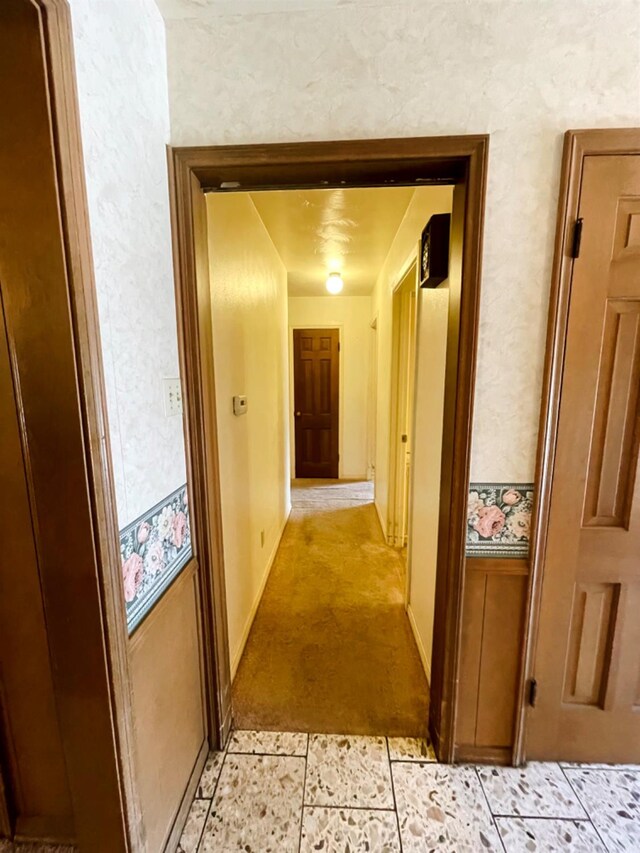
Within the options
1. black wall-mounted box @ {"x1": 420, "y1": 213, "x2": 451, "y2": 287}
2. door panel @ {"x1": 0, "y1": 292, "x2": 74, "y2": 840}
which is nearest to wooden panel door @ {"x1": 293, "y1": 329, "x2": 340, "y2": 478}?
black wall-mounted box @ {"x1": 420, "y1": 213, "x2": 451, "y2": 287}

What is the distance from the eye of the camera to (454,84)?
1.09 m

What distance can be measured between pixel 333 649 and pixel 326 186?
2.10 metres

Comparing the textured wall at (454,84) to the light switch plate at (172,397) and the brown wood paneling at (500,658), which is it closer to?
the light switch plate at (172,397)

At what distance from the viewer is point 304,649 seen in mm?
2004

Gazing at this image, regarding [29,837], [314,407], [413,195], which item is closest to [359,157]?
[413,195]

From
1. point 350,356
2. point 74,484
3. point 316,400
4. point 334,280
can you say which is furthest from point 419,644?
point 350,356

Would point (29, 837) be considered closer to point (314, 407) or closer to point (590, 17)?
point (590, 17)

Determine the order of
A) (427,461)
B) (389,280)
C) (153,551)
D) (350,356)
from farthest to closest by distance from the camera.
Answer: (350,356), (389,280), (427,461), (153,551)

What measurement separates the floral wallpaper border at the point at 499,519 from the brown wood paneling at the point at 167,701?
96cm

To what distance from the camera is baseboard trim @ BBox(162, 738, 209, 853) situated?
1.13 meters

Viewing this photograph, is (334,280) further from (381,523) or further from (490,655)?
(490,655)

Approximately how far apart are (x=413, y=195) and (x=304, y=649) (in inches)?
98.3

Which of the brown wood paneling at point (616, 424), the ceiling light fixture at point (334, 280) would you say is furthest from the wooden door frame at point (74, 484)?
the ceiling light fixture at point (334, 280)

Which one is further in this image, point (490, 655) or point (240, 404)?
point (240, 404)
